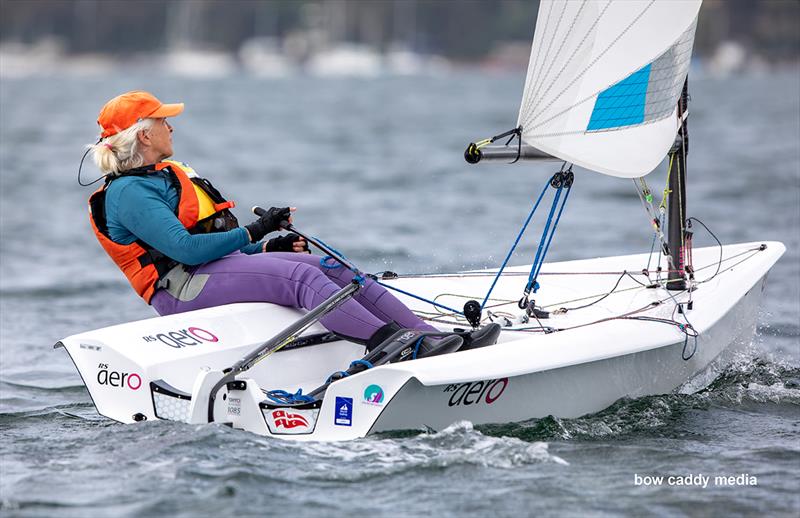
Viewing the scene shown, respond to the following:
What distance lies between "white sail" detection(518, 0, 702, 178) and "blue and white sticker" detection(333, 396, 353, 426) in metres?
1.31

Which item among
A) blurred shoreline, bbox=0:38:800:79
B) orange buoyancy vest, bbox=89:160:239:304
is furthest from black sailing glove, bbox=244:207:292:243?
blurred shoreline, bbox=0:38:800:79

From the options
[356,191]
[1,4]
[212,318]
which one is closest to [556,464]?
[212,318]

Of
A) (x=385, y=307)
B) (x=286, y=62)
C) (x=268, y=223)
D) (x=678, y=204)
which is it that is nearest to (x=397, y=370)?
(x=385, y=307)

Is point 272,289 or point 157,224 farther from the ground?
point 157,224

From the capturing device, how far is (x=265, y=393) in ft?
13.1

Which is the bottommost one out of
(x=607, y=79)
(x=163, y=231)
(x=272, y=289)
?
(x=272, y=289)

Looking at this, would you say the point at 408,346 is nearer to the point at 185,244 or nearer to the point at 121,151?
the point at 185,244

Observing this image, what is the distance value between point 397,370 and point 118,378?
0.98 metres

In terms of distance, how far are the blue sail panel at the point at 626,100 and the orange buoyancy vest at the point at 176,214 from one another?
1418 mm

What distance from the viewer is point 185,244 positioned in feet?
13.4

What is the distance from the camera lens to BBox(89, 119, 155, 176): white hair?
4.17m

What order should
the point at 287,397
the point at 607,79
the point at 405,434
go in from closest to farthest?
the point at 405,434 < the point at 287,397 < the point at 607,79

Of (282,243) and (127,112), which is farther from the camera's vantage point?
(282,243)

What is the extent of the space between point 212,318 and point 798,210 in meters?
7.47
